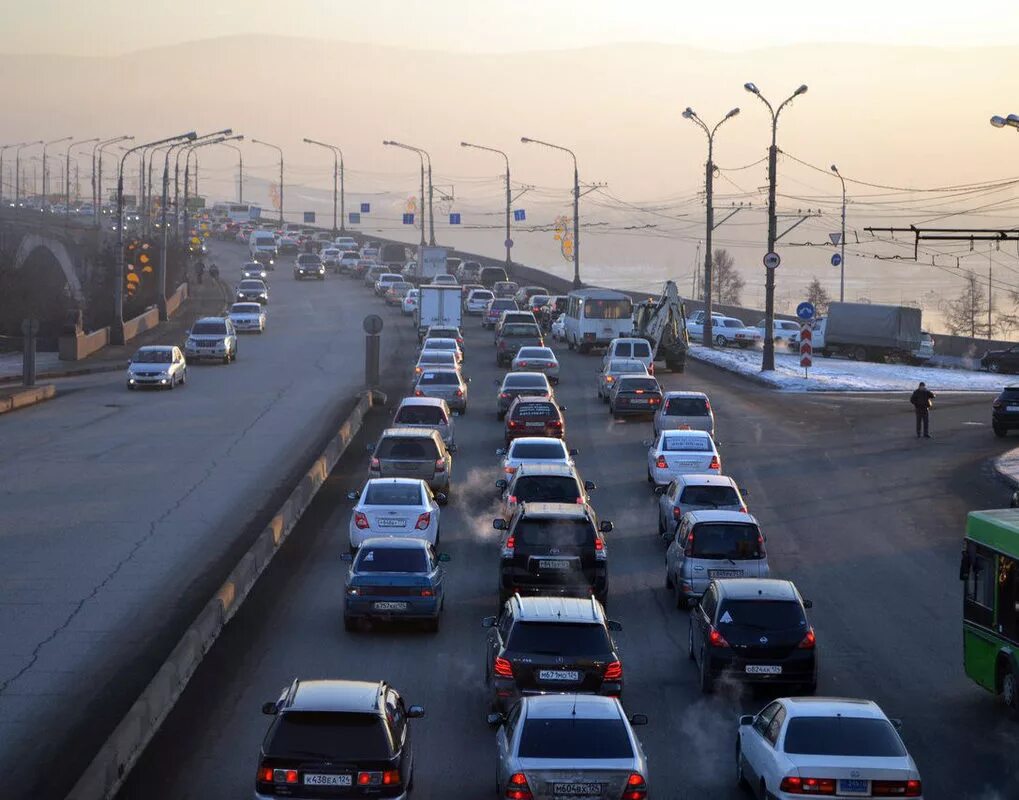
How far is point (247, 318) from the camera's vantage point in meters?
67.7

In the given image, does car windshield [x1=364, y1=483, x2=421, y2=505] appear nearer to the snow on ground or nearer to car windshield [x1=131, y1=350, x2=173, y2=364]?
car windshield [x1=131, y1=350, x2=173, y2=364]

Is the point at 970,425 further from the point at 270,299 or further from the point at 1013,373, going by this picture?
the point at 270,299

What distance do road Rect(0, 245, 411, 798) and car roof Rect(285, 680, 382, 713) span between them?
3.08 metres

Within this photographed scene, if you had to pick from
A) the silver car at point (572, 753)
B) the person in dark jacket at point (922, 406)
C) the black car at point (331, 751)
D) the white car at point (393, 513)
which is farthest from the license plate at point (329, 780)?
the person in dark jacket at point (922, 406)

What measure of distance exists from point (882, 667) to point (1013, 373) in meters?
47.0

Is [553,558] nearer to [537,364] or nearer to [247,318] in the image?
[537,364]

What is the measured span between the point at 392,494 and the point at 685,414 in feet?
45.2

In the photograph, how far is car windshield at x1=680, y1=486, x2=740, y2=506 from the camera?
976 inches

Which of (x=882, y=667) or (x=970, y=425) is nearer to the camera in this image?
(x=882, y=667)

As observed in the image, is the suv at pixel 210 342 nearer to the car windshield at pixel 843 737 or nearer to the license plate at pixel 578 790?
the car windshield at pixel 843 737

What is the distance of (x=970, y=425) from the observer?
A: 1686 inches

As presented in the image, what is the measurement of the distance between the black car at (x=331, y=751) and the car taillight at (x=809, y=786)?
10.8ft

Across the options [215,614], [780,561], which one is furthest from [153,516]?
[780,561]

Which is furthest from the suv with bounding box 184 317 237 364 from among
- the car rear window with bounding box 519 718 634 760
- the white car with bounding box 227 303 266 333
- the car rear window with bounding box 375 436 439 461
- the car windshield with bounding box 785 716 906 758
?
the car windshield with bounding box 785 716 906 758
